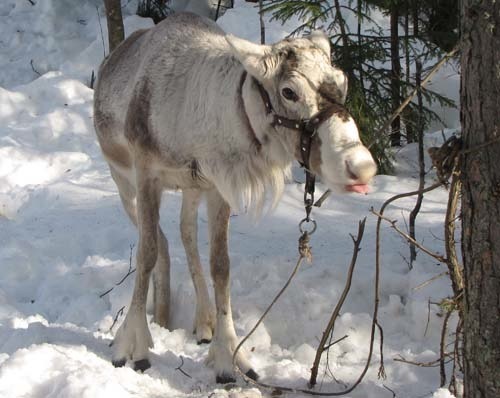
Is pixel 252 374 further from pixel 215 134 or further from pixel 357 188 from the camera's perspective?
pixel 357 188

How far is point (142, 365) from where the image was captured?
3.87 metres

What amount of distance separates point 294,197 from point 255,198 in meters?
3.14

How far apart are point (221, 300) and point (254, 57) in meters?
1.64

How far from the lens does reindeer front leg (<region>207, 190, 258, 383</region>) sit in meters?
3.86

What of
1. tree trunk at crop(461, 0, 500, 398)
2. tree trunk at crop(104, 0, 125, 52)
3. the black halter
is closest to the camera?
tree trunk at crop(461, 0, 500, 398)

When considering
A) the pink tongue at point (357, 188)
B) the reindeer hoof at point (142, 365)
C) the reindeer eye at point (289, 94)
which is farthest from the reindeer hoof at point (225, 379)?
the reindeer eye at point (289, 94)

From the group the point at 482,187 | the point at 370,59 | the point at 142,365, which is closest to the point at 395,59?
the point at 370,59

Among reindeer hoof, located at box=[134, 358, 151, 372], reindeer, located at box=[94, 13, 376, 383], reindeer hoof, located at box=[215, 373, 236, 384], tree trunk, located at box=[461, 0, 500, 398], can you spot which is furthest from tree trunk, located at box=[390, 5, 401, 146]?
tree trunk, located at box=[461, 0, 500, 398]

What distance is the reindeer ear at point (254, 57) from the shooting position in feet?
10.4

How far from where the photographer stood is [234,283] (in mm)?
4855

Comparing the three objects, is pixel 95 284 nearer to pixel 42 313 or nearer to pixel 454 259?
pixel 42 313

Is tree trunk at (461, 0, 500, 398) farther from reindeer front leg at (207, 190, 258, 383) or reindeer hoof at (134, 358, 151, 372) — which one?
reindeer hoof at (134, 358, 151, 372)

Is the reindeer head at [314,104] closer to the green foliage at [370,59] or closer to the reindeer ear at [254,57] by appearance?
the reindeer ear at [254,57]

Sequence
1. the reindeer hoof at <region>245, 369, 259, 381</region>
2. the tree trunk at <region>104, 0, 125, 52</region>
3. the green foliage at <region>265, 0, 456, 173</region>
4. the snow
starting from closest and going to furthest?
the snow
the reindeer hoof at <region>245, 369, 259, 381</region>
the green foliage at <region>265, 0, 456, 173</region>
the tree trunk at <region>104, 0, 125, 52</region>
